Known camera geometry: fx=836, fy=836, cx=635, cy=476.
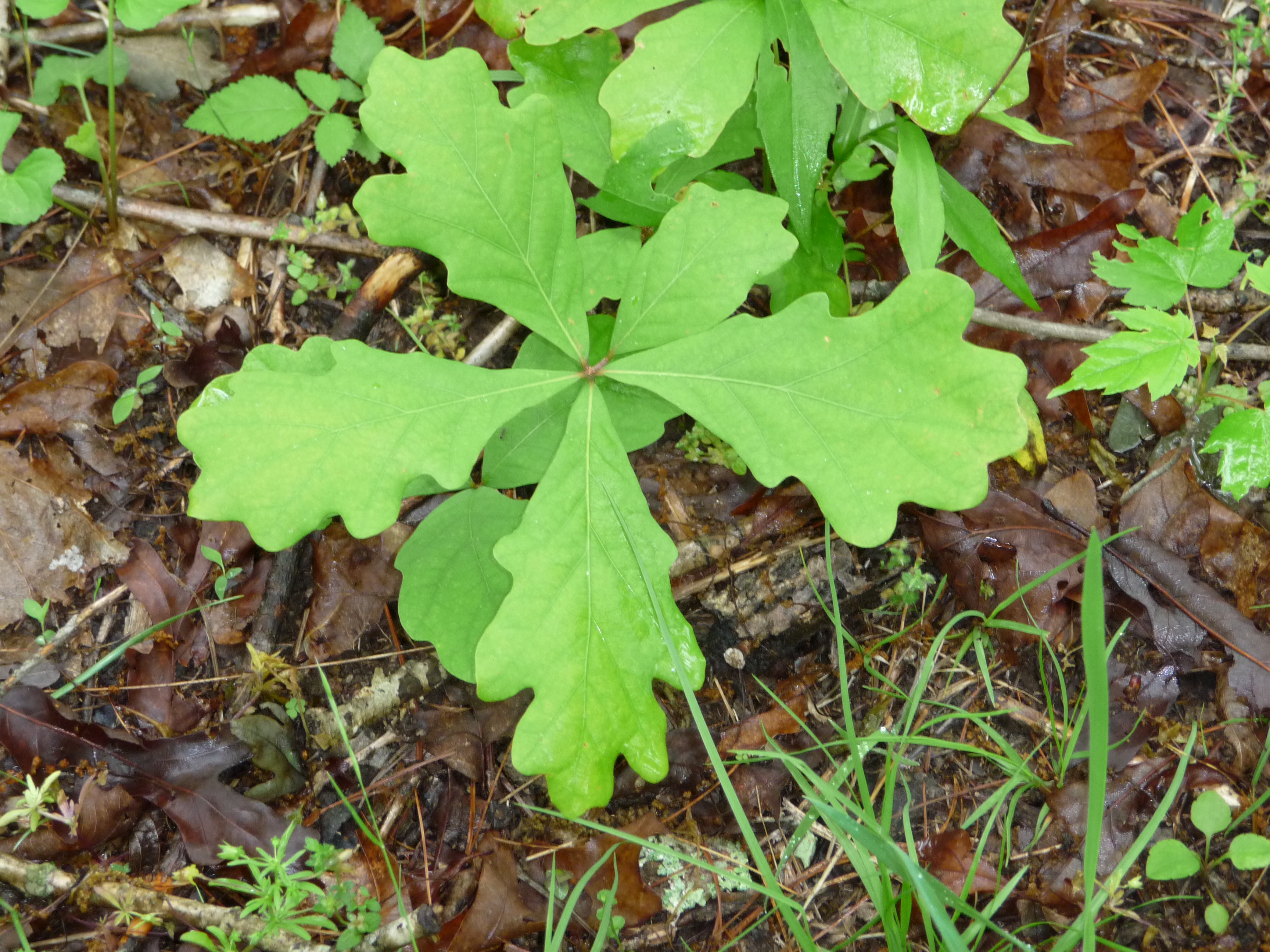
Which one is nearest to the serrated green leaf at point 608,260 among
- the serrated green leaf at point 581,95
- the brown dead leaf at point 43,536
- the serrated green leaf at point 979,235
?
the serrated green leaf at point 581,95

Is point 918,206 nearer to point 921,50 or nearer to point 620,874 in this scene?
point 921,50

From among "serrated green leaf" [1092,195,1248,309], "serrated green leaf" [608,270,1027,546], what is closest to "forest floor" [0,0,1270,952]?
"serrated green leaf" [1092,195,1248,309]

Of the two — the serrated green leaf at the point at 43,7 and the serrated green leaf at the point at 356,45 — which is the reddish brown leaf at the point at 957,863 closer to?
the serrated green leaf at the point at 356,45

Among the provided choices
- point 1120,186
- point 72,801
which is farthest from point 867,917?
point 1120,186

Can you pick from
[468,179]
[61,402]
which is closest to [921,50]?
[468,179]

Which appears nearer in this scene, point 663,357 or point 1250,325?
point 663,357

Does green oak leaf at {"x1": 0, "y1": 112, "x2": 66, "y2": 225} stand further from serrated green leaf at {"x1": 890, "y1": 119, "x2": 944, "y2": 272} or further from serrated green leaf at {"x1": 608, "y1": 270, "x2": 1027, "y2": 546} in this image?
serrated green leaf at {"x1": 890, "y1": 119, "x2": 944, "y2": 272}

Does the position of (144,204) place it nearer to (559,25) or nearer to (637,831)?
(559,25)
